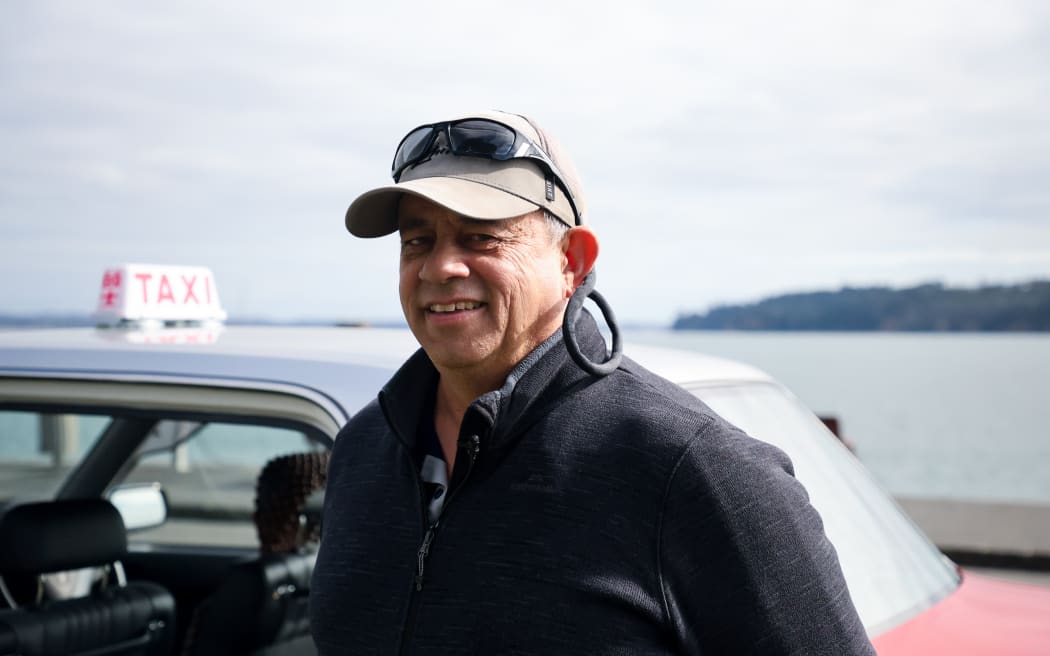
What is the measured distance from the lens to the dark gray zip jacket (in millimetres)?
1548

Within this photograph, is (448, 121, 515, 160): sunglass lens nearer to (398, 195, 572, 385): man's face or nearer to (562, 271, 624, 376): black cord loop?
(398, 195, 572, 385): man's face

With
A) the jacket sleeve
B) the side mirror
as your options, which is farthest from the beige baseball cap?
the side mirror

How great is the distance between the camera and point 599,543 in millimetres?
1602

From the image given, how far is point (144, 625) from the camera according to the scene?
359cm

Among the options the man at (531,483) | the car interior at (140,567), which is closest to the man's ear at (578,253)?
the man at (531,483)

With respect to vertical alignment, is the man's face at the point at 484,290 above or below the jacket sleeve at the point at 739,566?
above

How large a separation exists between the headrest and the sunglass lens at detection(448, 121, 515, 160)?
2.20 metres

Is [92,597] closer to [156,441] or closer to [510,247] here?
[156,441]

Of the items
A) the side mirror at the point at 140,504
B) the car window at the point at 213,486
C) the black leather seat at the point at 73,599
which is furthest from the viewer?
the car window at the point at 213,486

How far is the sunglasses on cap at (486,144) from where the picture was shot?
5.93 feet

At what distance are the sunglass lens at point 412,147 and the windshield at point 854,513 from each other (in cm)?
89

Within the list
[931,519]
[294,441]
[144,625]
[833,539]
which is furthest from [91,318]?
[931,519]

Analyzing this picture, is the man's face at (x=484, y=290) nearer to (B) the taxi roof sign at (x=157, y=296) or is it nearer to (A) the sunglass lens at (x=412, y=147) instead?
(A) the sunglass lens at (x=412, y=147)

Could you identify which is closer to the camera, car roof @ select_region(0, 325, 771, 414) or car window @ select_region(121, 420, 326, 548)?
car roof @ select_region(0, 325, 771, 414)
